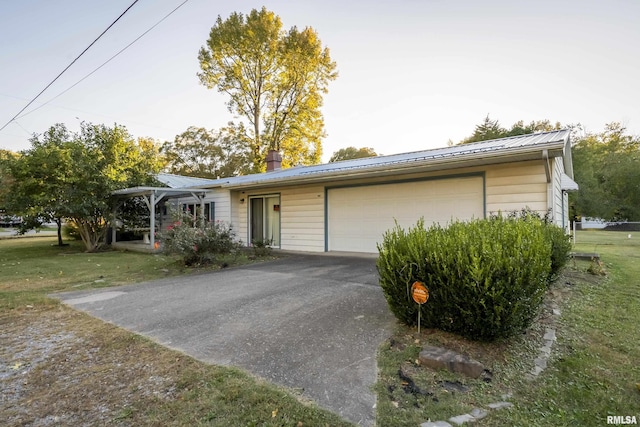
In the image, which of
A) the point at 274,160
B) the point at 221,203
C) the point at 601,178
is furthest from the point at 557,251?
the point at 601,178

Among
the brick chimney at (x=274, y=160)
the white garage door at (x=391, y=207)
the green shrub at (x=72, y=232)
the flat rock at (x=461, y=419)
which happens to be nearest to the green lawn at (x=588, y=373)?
the flat rock at (x=461, y=419)

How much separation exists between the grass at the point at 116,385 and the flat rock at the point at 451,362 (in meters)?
1.01

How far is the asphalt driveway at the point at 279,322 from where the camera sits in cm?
248

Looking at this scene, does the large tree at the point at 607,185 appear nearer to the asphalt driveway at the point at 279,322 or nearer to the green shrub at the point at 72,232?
the asphalt driveway at the point at 279,322

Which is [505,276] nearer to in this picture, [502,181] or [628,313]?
[628,313]

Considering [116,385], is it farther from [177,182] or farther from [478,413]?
Answer: [177,182]

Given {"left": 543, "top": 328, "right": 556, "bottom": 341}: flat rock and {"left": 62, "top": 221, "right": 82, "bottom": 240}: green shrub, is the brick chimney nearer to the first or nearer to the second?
{"left": 62, "top": 221, "right": 82, "bottom": 240}: green shrub

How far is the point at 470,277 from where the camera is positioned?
2768mm

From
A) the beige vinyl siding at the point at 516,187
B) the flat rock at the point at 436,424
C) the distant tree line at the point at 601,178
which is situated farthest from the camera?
the distant tree line at the point at 601,178

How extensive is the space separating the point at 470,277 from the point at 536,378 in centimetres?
88

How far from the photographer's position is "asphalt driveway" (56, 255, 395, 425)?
248 cm

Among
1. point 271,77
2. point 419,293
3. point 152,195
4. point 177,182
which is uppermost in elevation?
point 271,77

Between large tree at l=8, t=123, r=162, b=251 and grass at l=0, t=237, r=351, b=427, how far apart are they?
911cm

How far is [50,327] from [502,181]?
8292 mm
